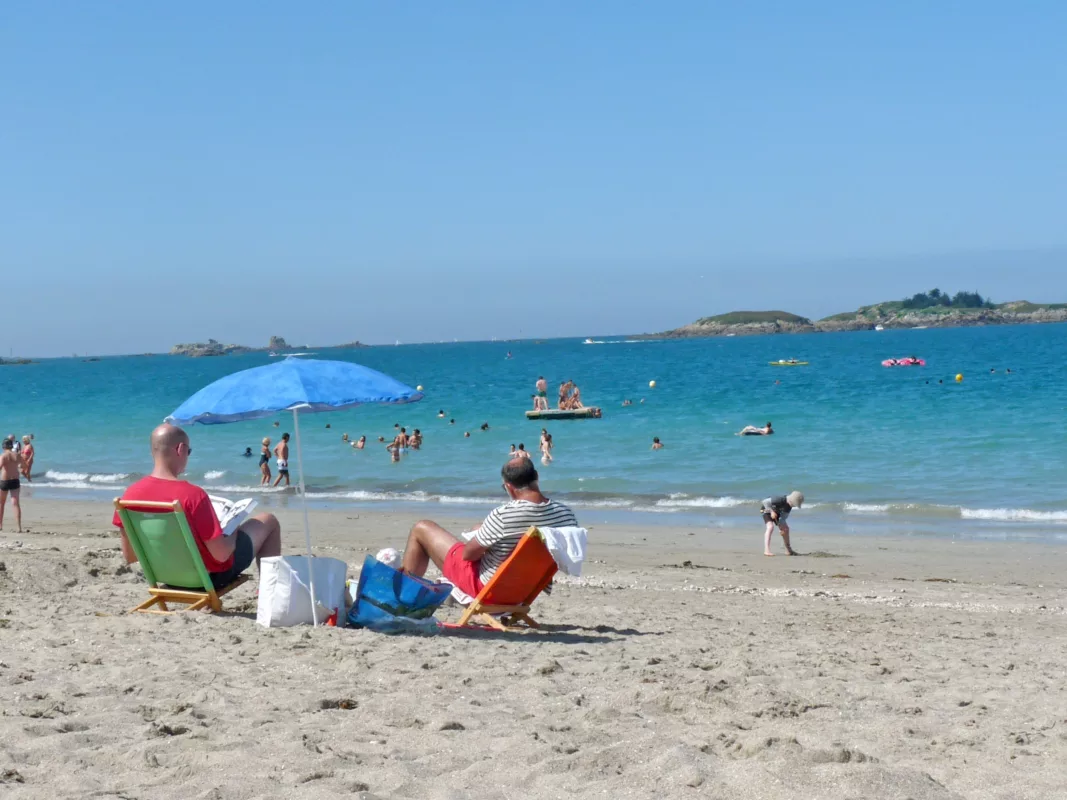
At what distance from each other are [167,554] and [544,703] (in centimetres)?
295

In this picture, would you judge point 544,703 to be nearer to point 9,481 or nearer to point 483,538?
point 483,538

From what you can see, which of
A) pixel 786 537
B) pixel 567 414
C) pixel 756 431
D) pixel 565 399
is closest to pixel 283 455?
pixel 786 537

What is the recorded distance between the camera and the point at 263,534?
23.6 feet

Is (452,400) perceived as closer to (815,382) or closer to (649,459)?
(815,382)

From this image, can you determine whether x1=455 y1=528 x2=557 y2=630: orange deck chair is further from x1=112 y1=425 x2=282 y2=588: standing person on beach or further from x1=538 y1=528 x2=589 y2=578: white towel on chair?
x1=112 y1=425 x2=282 y2=588: standing person on beach

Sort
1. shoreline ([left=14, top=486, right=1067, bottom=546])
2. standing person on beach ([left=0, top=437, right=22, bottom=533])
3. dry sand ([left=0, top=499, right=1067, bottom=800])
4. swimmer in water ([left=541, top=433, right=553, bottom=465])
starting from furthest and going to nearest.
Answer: swimmer in water ([left=541, top=433, right=553, bottom=465]) < standing person on beach ([left=0, top=437, right=22, bottom=533]) < shoreline ([left=14, top=486, right=1067, bottom=546]) < dry sand ([left=0, top=499, right=1067, bottom=800])

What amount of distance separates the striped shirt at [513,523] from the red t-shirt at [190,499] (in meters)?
1.60

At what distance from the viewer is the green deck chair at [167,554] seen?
21.5 ft

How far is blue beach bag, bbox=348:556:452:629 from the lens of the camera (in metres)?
6.83

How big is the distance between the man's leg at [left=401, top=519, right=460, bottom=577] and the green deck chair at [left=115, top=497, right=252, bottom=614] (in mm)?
1057

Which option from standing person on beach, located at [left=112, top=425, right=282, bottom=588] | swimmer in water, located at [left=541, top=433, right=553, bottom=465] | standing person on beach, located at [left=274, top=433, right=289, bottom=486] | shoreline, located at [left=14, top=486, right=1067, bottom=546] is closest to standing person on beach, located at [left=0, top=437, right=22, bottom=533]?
shoreline, located at [left=14, top=486, right=1067, bottom=546]

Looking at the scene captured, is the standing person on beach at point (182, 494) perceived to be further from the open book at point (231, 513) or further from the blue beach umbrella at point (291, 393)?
the blue beach umbrella at point (291, 393)

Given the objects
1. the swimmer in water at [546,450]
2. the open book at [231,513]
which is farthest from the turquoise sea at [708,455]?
the open book at [231,513]

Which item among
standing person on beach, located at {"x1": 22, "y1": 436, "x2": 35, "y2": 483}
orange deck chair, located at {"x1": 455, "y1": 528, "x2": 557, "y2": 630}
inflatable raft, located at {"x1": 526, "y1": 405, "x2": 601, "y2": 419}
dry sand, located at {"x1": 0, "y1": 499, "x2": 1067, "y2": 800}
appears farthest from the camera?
inflatable raft, located at {"x1": 526, "y1": 405, "x2": 601, "y2": 419}
